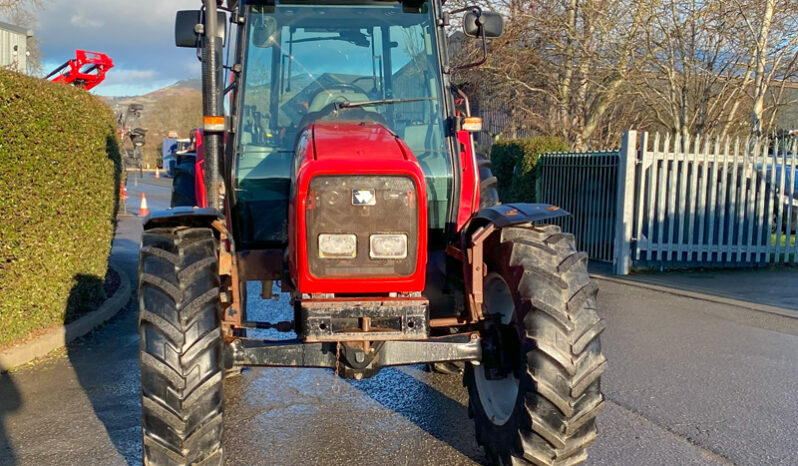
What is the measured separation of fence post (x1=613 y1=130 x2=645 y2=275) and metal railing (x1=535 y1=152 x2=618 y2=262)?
0.65m

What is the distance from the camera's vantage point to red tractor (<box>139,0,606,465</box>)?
3.66 meters

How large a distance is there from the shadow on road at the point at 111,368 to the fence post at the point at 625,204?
681 centimetres

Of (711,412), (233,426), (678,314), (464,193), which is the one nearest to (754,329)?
(678,314)

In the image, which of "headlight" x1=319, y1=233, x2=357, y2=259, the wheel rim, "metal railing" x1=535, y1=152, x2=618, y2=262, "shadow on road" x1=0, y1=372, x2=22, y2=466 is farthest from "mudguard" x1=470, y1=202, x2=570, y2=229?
"metal railing" x1=535, y1=152, x2=618, y2=262

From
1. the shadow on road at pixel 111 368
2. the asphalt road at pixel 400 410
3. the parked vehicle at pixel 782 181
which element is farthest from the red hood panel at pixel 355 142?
the parked vehicle at pixel 782 181

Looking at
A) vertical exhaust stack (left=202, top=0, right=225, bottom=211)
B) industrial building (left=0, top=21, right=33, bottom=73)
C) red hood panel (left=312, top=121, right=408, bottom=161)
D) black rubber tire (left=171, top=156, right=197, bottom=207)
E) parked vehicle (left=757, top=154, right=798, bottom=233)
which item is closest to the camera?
red hood panel (left=312, top=121, right=408, bottom=161)

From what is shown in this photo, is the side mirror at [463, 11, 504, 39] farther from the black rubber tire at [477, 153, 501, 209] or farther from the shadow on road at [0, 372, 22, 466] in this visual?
the shadow on road at [0, 372, 22, 466]

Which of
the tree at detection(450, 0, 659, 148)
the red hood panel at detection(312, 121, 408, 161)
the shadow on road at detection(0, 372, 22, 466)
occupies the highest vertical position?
the tree at detection(450, 0, 659, 148)

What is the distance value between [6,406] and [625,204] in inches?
336

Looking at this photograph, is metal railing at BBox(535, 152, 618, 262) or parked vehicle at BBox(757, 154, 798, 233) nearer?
parked vehicle at BBox(757, 154, 798, 233)

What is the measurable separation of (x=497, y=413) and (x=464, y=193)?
1.45m

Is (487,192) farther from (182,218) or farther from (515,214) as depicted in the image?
(182,218)

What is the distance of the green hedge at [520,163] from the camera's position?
14.9m

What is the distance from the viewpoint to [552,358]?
3639 mm
